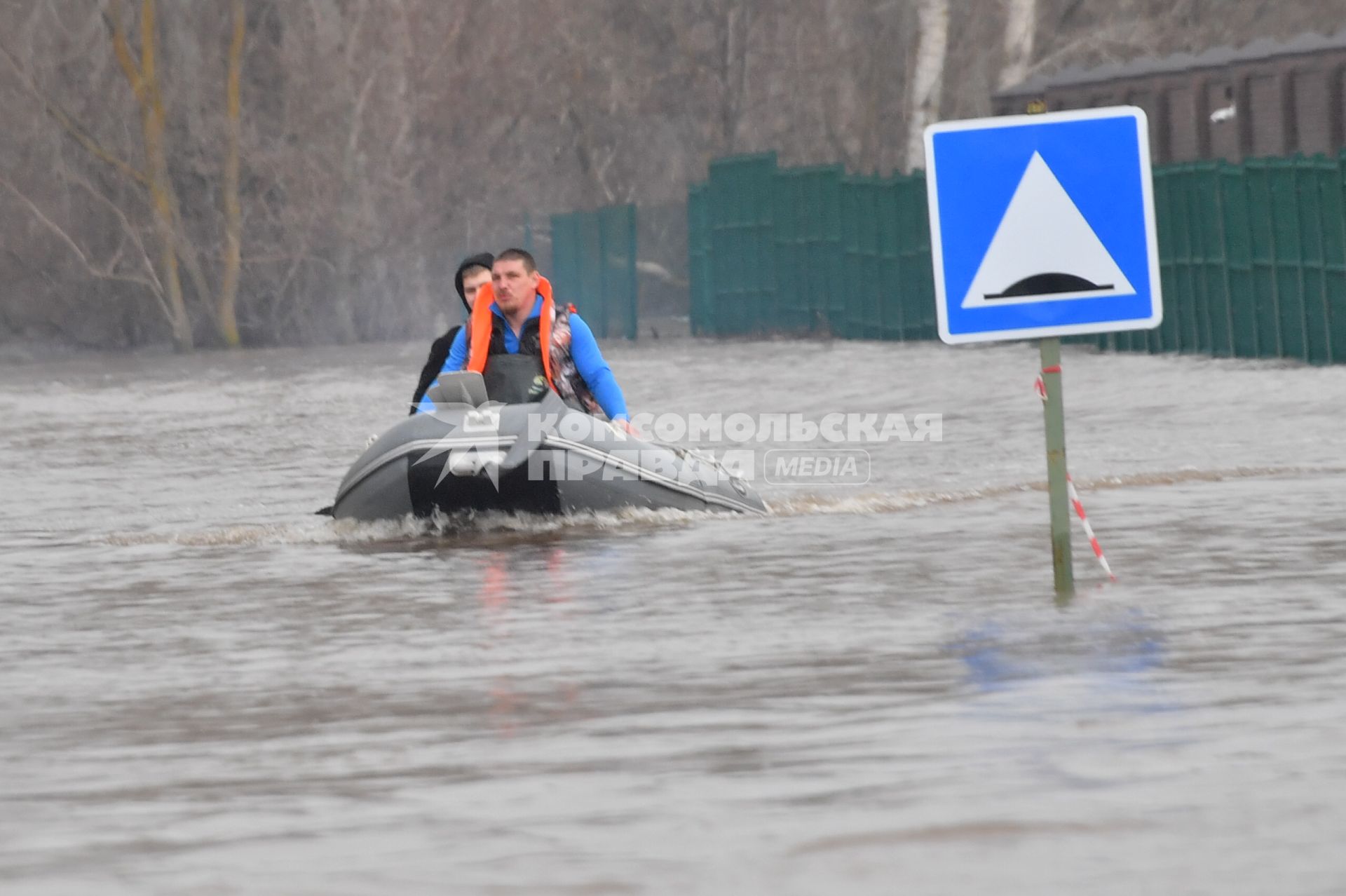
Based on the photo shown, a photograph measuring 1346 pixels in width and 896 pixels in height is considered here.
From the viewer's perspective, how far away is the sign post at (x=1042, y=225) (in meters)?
8.34

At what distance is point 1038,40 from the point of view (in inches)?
1980

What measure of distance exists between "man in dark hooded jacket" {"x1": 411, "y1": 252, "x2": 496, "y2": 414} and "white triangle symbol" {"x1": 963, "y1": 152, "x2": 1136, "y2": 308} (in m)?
5.77

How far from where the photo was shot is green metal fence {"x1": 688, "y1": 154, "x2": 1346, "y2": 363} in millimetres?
24344

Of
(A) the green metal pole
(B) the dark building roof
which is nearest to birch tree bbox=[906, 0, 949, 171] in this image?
(B) the dark building roof

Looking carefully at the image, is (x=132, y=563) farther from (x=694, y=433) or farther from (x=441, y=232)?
(x=441, y=232)

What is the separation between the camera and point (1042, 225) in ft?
27.6

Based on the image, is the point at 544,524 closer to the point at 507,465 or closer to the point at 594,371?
the point at 507,465

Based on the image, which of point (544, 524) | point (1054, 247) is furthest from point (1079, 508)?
point (544, 524)

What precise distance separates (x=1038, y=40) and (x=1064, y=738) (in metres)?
A: 45.1

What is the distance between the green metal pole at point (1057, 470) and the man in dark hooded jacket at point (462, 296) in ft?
17.3

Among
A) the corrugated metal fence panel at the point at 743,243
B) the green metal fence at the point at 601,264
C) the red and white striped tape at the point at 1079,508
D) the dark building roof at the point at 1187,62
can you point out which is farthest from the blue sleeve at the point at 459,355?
the green metal fence at the point at 601,264

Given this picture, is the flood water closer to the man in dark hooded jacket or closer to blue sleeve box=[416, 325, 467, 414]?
blue sleeve box=[416, 325, 467, 414]

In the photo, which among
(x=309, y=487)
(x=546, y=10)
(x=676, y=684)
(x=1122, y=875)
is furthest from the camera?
(x=546, y=10)

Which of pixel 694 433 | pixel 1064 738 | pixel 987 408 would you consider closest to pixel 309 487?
pixel 694 433
